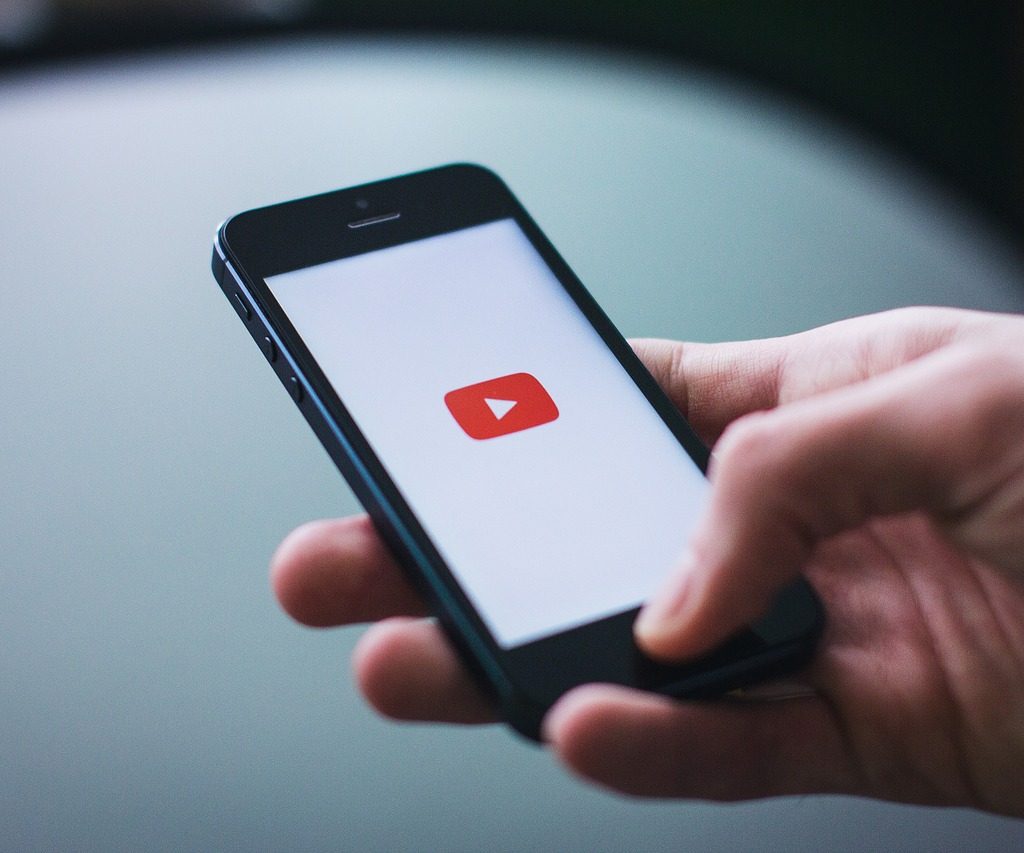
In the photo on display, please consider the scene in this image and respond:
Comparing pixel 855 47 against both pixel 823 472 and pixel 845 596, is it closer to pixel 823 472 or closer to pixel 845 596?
pixel 845 596

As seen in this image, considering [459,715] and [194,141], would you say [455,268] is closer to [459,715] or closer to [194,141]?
[459,715]

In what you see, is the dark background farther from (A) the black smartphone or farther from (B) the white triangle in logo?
(B) the white triangle in logo

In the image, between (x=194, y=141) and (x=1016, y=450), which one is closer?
(x=1016, y=450)

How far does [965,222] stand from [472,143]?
0.73 m

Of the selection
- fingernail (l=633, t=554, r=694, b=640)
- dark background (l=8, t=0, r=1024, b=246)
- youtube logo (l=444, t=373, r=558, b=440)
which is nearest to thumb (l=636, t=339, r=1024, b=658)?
fingernail (l=633, t=554, r=694, b=640)

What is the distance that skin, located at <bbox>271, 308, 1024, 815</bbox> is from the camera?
572 mm

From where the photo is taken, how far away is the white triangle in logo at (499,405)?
2.40 feet

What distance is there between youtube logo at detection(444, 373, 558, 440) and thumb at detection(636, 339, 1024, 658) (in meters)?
0.17

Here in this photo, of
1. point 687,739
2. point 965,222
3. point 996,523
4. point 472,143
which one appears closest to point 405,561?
point 687,739

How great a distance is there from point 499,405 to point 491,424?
2 cm

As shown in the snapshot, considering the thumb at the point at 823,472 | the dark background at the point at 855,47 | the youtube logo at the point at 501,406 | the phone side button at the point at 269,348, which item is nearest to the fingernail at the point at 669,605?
the thumb at the point at 823,472

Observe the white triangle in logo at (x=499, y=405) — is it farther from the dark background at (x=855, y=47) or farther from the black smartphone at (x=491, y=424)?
the dark background at (x=855, y=47)

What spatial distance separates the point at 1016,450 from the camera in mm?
598

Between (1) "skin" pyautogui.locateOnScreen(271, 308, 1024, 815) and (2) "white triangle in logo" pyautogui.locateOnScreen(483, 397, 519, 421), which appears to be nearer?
(1) "skin" pyautogui.locateOnScreen(271, 308, 1024, 815)
